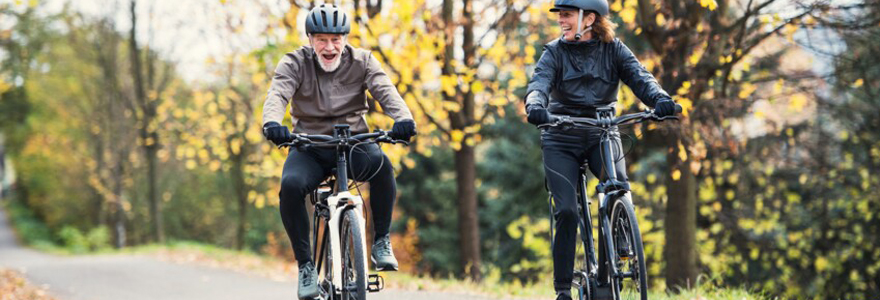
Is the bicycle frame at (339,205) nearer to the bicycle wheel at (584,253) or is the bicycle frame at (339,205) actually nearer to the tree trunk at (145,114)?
the bicycle wheel at (584,253)

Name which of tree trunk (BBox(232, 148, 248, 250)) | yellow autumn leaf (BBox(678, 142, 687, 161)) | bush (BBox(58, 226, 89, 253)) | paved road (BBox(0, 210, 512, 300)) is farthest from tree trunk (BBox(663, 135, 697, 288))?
bush (BBox(58, 226, 89, 253))

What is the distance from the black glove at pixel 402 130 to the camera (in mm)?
4285

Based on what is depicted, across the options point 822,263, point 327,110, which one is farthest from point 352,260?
point 822,263

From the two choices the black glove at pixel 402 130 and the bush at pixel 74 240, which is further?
the bush at pixel 74 240

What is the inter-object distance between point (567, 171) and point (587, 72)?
0.54 meters

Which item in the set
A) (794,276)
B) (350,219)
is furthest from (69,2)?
(350,219)

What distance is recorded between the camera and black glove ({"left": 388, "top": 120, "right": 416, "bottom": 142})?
4285 mm

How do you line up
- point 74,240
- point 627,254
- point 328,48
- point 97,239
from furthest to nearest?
1. point 74,240
2. point 97,239
3. point 328,48
4. point 627,254

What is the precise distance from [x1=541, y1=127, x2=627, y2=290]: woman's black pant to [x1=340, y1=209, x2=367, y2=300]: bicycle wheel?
1052 millimetres

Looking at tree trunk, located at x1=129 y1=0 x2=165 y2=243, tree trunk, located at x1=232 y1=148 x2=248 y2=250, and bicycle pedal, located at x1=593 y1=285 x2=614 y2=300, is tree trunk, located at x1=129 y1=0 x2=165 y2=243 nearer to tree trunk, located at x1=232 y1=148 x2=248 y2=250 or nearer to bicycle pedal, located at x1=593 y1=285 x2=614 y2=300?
tree trunk, located at x1=232 y1=148 x2=248 y2=250

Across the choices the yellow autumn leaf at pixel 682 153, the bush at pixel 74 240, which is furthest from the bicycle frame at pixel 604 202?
the bush at pixel 74 240

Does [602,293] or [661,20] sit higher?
[661,20]

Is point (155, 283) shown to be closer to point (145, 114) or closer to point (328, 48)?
point (328, 48)

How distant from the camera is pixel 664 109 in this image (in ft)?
13.5
